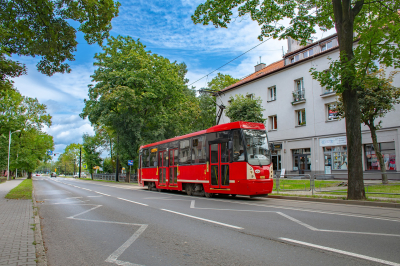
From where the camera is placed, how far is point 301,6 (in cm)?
1388

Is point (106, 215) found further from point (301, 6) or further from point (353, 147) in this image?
point (301, 6)

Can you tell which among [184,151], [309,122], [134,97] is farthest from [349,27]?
[134,97]

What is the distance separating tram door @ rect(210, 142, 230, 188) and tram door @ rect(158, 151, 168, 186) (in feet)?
18.8

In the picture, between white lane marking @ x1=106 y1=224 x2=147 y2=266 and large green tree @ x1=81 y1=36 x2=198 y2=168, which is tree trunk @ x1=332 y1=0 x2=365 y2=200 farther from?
large green tree @ x1=81 y1=36 x2=198 y2=168

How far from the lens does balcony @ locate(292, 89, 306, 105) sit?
28.3m

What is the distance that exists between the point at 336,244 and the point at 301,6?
12.1 meters

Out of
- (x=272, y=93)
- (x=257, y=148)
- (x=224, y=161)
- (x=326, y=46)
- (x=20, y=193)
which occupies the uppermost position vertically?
(x=326, y=46)

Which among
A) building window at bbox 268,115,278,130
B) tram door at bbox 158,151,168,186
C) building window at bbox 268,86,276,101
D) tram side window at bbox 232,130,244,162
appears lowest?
tram door at bbox 158,151,168,186

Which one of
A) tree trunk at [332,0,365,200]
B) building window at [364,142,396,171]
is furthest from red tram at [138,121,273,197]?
building window at [364,142,396,171]

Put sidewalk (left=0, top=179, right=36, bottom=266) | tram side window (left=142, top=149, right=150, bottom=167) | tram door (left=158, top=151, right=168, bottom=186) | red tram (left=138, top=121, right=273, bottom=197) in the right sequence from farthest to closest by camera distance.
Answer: tram side window (left=142, top=149, right=150, bottom=167), tram door (left=158, top=151, right=168, bottom=186), red tram (left=138, top=121, right=273, bottom=197), sidewalk (left=0, top=179, right=36, bottom=266)

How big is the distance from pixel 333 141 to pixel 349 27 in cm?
1548

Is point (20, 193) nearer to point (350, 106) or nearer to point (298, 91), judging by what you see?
point (350, 106)

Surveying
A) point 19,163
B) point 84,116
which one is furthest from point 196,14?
point 19,163

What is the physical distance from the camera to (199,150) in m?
15.9
